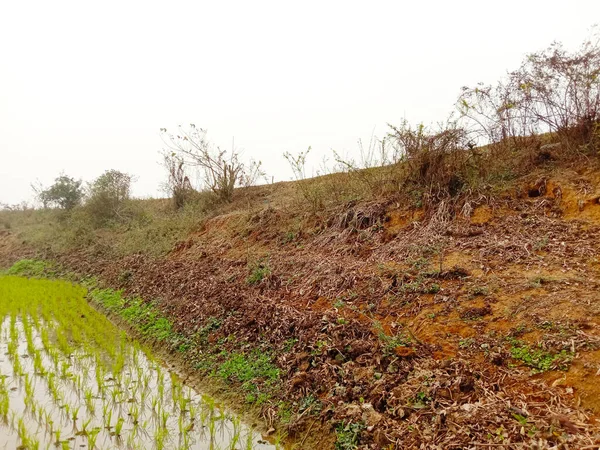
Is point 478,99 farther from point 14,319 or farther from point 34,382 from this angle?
point 14,319

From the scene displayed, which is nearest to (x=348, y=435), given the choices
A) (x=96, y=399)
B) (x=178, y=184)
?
(x=96, y=399)

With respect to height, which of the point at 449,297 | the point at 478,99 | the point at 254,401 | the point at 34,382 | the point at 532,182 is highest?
the point at 478,99

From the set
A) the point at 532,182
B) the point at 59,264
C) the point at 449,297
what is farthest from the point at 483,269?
the point at 59,264

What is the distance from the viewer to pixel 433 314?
4.58 metres

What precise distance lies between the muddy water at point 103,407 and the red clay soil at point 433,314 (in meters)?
0.69

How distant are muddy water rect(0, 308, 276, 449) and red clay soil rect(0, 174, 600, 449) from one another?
27.0 inches

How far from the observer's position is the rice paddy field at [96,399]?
3844mm

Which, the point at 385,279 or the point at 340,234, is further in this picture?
the point at 340,234

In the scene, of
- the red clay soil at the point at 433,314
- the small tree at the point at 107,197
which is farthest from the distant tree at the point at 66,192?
the red clay soil at the point at 433,314

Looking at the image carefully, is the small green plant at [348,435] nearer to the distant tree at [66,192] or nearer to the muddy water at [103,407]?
the muddy water at [103,407]

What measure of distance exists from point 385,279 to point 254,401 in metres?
2.51

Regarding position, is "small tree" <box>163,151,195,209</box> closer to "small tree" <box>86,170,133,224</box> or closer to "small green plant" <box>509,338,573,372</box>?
"small tree" <box>86,170,133,224</box>

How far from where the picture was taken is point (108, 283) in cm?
1002

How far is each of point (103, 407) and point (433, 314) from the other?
397 cm
